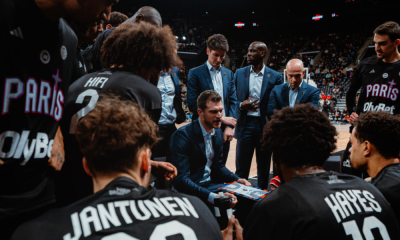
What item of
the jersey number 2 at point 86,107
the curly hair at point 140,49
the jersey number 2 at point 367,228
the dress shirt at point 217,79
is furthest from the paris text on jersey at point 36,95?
the dress shirt at point 217,79

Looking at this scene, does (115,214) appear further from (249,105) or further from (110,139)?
(249,105)

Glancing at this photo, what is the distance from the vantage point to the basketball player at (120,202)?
835 millimetres

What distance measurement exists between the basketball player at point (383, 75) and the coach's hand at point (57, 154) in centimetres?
294

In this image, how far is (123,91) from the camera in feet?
4.80

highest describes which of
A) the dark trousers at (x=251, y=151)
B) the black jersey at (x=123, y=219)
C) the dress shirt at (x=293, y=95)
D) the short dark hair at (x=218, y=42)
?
the short dark hair at (x=218, y=42)

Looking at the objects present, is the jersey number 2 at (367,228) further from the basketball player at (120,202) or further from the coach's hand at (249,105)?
the coach's hand at (249,105)

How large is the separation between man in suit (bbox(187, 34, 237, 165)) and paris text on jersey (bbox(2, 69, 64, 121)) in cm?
226

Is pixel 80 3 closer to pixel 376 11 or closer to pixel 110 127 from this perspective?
pixel 110 127

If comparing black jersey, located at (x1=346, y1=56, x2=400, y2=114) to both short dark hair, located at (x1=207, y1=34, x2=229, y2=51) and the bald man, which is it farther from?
the bald man

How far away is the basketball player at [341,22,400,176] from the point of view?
2.93 metres

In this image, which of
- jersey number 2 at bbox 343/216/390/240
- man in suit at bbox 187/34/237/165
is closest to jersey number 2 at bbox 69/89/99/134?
jersey number 2 at bbox 343/216/390/240

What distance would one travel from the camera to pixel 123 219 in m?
0.86

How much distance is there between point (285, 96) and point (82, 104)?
2.88 m

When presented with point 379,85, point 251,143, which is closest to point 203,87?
point 251,143
